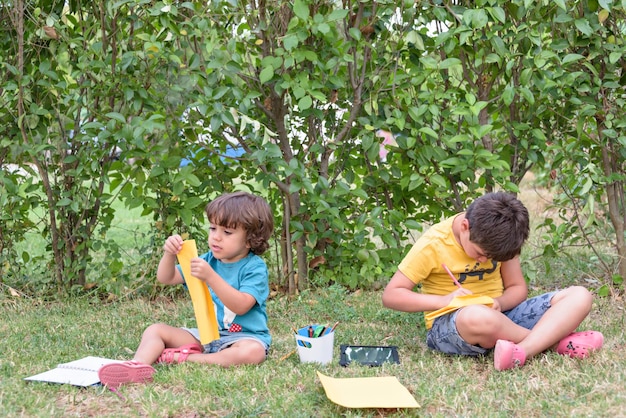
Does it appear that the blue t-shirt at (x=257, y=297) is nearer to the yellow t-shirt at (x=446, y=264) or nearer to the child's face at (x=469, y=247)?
the yellow t-shirt at (x=446, y=264)

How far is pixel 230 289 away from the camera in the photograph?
2.92 meters

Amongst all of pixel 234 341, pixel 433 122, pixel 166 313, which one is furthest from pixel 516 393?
pixel 166 313

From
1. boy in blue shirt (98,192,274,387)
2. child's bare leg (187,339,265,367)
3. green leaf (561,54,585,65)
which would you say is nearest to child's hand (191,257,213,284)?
boy in blue shirt (98,192,274,387)

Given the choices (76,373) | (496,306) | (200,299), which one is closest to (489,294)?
(496,306)

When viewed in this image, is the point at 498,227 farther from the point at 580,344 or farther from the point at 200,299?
the point at 200,299

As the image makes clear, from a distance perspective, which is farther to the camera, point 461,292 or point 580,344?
point 461,292

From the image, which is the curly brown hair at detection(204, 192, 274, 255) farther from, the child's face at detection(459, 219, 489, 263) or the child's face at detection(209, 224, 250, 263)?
the child's face at detection(459, 219, 489, 263)

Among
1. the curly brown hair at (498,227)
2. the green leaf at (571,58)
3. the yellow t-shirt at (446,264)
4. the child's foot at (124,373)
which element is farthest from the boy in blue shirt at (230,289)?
the green leaf at (571,58)

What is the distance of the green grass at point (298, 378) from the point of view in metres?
2.46

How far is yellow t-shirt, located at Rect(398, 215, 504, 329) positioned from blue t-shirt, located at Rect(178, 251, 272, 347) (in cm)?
55

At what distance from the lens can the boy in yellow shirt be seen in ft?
9.52

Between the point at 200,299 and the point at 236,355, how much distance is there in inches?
9.6

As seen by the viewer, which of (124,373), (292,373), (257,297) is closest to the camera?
(124,373)

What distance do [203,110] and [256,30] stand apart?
1.56ft
